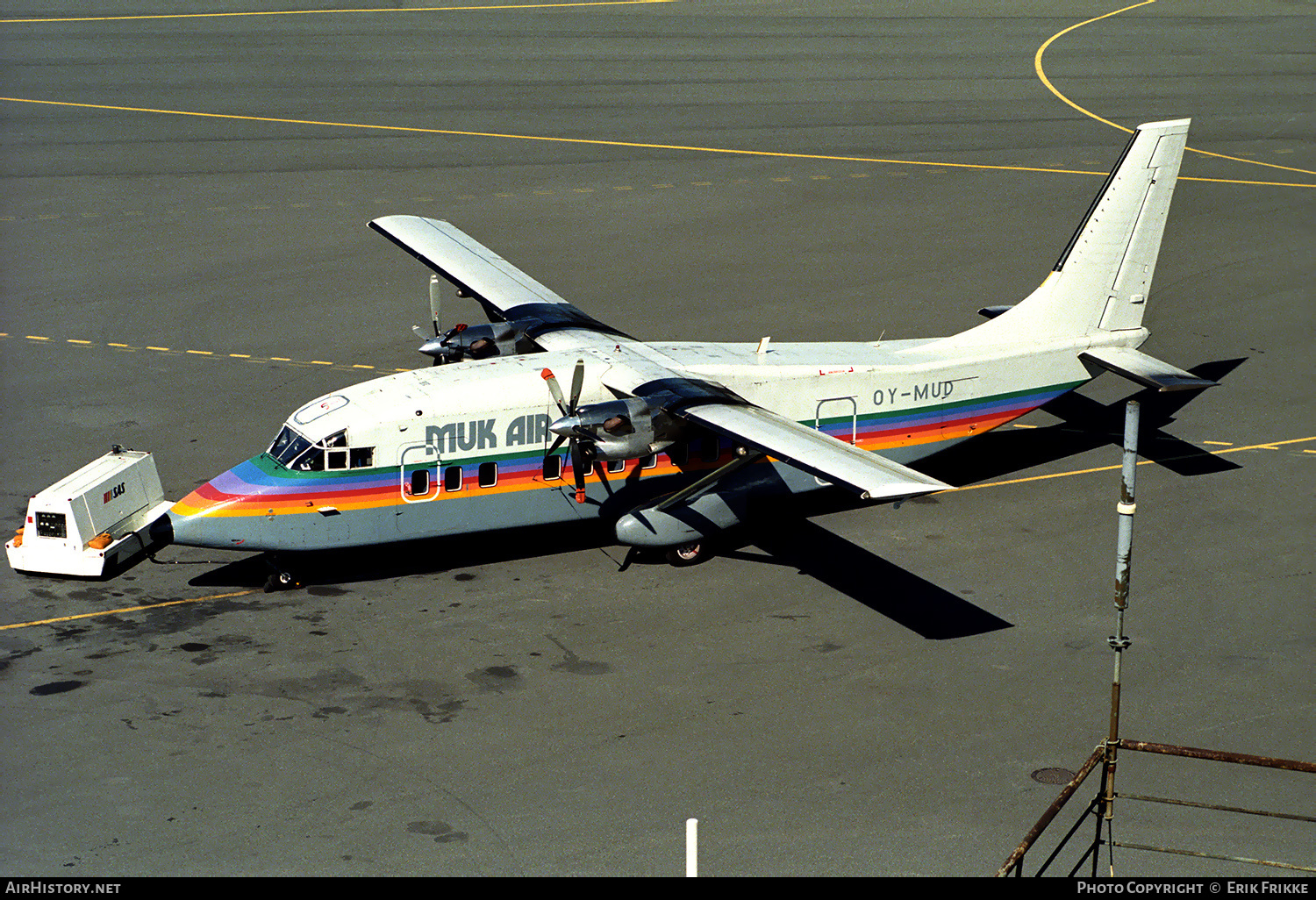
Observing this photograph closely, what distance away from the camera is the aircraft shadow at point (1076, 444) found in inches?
1340

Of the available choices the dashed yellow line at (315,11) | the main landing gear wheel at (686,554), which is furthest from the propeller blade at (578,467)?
the dashed yellow line at (315,11)

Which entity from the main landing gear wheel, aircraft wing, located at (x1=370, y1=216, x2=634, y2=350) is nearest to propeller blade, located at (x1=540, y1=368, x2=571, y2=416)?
aircraft wing, located at (x1=370, y1=216, x2=634, y2=350)

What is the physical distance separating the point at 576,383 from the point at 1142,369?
1398 cm

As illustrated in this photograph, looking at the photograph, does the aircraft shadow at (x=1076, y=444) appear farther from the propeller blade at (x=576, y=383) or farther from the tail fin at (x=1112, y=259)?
the propeller blade at (x=576, y=383)

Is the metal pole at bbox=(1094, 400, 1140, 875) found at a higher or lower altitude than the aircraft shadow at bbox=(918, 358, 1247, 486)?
higher

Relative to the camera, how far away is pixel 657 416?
27.6m

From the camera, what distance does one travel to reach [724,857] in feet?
65.2

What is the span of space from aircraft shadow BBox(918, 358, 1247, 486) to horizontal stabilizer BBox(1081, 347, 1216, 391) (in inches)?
101

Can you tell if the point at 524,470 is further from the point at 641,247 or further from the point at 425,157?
the point at 425,157

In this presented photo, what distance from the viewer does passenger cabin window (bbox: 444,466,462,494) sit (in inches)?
1109

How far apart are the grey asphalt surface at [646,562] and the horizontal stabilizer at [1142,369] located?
2902 millimetres

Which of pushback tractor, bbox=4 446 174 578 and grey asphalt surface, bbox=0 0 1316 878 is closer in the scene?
grey asphalt surface, bbox=0 0 1316 878

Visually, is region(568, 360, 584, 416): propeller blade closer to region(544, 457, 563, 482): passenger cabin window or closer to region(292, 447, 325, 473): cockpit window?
region(544, 457, 563, 482): passenger cabin window

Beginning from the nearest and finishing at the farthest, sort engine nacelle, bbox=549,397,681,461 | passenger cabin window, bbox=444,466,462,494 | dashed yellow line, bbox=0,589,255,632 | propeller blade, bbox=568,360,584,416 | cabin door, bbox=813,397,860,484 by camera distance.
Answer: dashed yellow line, bbox=0,589,255,632 < engine nacelle, bbox=549,397,681,461 < propeller blade, bbox=568,360,584,416 < passenger cabin window, bbox=444,466,462,494 < cabin door, bbox=813,397,860,484
